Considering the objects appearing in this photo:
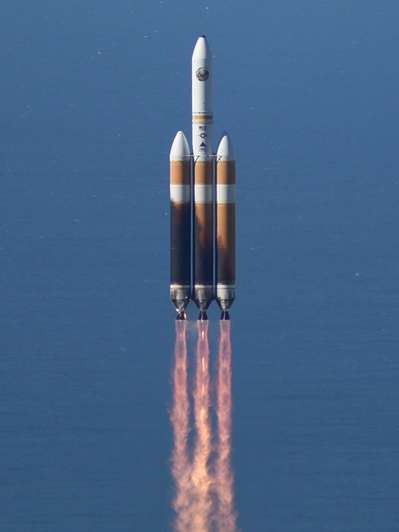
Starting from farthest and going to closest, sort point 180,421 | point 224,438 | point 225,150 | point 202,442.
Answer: point 224,438
point 202,442
point 180,421
point 225,150

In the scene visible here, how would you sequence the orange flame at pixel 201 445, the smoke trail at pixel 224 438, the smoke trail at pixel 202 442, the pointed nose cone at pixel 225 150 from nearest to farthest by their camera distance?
the pointed nose cone at pixel 225 150
the smoke trail at pixel 224 438
the smoke trail at pixel 202 442
the orange flame at pixel 201 445

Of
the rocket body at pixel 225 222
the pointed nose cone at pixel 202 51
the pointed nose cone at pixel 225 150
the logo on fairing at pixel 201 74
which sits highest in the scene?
the pointed nose cone at pixel 202 51

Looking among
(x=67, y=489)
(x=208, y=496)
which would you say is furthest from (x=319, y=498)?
(x=208, y=496)

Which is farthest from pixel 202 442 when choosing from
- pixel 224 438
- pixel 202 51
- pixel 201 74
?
pixel 202 51

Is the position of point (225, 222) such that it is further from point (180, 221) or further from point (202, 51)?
point (202, 51)

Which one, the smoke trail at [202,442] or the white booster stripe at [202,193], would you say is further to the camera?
the smoke trail at [202,442]

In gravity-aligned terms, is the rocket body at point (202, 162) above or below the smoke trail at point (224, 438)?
above

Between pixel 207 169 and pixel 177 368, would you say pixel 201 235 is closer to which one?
pixel 207 169

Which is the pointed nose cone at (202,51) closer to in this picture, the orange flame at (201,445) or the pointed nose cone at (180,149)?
the pointed nose cone at (180,149)

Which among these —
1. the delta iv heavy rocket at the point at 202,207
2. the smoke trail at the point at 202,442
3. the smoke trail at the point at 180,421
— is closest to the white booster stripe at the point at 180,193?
the delta iv heavy rocket at the point at 202,207
